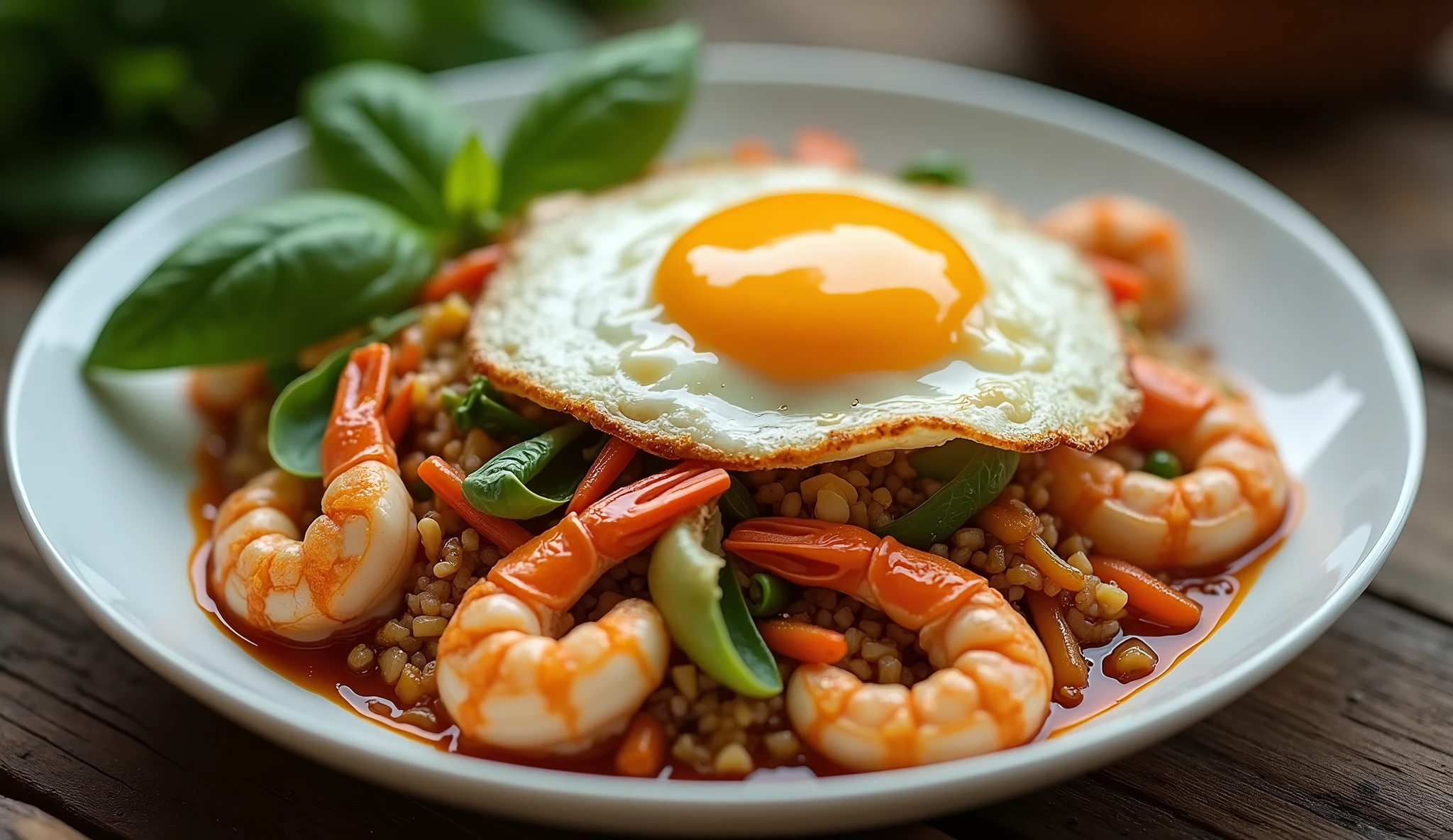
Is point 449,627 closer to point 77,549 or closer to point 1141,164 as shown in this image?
point 77,549

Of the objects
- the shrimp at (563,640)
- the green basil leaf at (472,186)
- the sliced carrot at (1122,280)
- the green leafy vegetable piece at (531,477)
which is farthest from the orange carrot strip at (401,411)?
the sliced carrot at (1122,280)

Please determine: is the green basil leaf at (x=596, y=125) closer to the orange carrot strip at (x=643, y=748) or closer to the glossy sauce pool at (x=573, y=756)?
the glossy sauce pool at (x=573, y=756)

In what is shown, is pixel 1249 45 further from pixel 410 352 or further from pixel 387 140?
pixel 410 352

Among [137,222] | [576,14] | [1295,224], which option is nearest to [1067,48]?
[1295,224]

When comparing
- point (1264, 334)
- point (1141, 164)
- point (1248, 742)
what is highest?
point (1141, 164)

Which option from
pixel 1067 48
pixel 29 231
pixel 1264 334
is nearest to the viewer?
pixel 1264 334

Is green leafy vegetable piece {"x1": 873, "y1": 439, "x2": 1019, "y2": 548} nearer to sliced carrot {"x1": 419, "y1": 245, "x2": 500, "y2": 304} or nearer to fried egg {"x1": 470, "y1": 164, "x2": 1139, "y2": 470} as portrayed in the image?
fried egg {"x1": 470, "y1": 164, "x2": 1139, "y2": 470}

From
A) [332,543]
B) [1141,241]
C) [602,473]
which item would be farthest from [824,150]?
[332,543]
